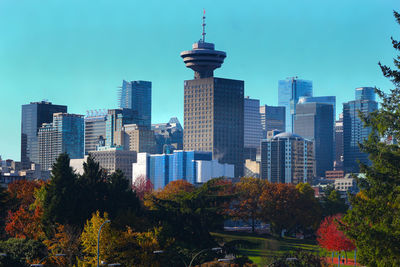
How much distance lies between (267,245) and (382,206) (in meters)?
81.1

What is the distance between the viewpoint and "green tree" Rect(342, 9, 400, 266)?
67062 millimetres

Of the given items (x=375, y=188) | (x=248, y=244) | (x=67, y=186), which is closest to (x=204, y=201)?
(x=248, y=244)

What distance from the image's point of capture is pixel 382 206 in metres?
70.5

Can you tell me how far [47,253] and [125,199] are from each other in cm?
2089

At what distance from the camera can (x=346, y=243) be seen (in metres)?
158

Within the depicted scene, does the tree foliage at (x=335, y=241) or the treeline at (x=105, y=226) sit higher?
the treeline at (x=105, y=226)

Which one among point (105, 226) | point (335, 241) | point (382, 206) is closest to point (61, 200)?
point (105, 226)

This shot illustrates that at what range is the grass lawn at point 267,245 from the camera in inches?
5692

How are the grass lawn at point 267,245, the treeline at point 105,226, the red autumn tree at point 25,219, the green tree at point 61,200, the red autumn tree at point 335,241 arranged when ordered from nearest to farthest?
the treeline at point 105,226 → the green tree at point 61,200 → the red autumn tree at point 25,219 → the grass lawn at point 267,245 → the red autumn tree at point 335,241

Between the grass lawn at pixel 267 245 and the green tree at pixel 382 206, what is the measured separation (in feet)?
177

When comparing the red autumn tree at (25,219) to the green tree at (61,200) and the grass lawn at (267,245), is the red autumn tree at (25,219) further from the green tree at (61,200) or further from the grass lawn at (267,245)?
the grass lawn at (267,245)

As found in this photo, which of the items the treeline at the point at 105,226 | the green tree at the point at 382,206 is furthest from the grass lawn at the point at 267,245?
the green tree at the point at 382,206

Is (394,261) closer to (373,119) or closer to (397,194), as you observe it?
(397,194)

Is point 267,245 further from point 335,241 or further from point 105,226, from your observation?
point 105,226
